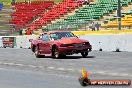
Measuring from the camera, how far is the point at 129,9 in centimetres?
5109

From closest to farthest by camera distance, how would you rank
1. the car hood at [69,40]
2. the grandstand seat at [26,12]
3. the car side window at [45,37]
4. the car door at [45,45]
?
the car hood at [69,40], the car door at [45,45], the car side window at [45,37], the grandstand seat at [26,12]

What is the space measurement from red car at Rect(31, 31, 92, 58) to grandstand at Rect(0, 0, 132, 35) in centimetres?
1536

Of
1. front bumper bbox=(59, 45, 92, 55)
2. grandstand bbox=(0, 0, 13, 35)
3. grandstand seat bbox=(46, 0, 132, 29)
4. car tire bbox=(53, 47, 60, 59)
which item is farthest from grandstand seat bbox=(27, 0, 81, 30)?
front bumper bbox=(59, 45, 92, 55)

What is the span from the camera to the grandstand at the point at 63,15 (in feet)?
161

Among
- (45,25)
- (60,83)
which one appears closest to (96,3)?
(45,25)

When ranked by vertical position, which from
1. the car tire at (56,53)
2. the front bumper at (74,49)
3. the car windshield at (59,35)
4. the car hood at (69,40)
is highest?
the car windshield at (59,35)

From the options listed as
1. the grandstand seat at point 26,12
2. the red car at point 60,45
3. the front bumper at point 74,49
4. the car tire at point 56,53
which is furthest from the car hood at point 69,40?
the grandstand seat at point 26,12

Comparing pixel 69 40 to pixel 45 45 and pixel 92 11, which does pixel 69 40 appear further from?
pixel 92 11

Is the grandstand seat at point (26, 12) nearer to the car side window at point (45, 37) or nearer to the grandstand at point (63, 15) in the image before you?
the grandstand at point (63, 15)

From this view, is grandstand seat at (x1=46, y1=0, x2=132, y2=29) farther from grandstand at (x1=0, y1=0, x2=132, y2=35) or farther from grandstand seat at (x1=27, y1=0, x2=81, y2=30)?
grandstand seat at (x1=27, y1=0, x2=81, y2=30)

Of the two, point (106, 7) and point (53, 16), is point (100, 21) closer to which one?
point (106, 7)

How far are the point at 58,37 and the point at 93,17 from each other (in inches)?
1055

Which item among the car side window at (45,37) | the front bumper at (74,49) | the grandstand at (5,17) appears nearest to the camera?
the front bumper at (74,49)

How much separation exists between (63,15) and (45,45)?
108 feet
